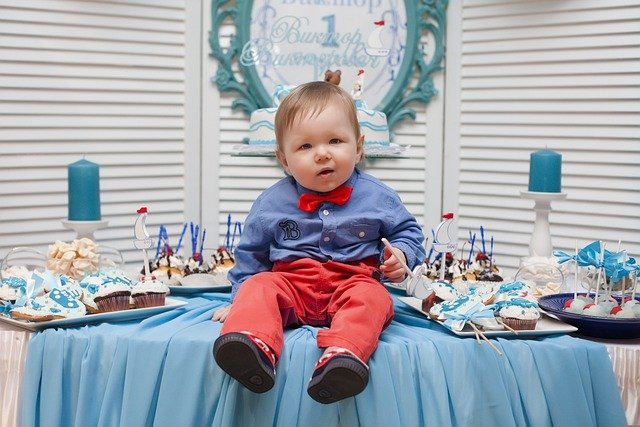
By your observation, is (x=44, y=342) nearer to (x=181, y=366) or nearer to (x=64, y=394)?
(x=64, y=394)

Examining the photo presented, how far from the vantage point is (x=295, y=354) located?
62.7 inches

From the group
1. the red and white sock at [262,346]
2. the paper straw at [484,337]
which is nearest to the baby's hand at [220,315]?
the red and white sock at [262,346]

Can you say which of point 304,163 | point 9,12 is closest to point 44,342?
point 304,163

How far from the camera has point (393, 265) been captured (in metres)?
1.75

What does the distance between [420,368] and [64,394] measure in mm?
727

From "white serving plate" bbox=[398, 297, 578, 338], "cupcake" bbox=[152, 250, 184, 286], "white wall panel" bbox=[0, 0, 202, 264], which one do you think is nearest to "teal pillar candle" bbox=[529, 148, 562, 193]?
"white serving plate" bbox=[398, 297, 578, 338]

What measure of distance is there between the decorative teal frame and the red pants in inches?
57.6

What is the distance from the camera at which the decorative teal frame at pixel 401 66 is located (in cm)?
319

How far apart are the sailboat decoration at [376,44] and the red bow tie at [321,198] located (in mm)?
1285

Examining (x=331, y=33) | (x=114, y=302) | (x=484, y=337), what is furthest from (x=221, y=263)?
(x=331, y=33)

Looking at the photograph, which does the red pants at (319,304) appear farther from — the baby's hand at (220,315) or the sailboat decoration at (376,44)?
the sailboat decoration at (376,44)

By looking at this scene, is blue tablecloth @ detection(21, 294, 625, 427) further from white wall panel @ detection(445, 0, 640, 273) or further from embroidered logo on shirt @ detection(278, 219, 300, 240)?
white wall panel @ detection(445, 0, 640, 273)

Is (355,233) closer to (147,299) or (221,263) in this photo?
(147,299)

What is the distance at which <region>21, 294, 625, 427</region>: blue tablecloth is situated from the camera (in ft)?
5.12
